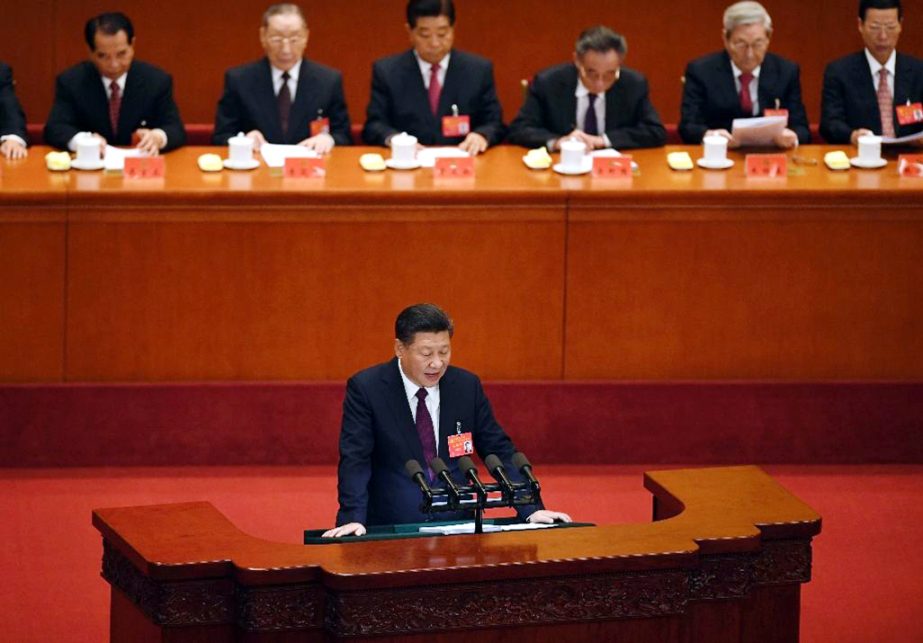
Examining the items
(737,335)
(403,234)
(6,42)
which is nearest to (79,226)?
(403,234)

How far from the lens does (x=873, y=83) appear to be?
780cm

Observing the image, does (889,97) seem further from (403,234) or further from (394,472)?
(394,472)

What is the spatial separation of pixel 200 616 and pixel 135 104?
3.81m

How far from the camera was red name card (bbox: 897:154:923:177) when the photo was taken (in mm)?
6738

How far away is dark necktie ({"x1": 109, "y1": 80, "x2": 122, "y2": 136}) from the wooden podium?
3.42m

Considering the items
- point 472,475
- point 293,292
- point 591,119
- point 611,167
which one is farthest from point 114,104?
point 472,475

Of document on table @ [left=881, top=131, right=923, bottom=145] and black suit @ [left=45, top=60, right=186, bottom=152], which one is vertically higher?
black suit @ [left=45, top=60, right=186, bottom=152]

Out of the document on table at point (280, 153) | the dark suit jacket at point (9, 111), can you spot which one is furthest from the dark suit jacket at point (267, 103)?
the dark suit jacket at point (9, 111)

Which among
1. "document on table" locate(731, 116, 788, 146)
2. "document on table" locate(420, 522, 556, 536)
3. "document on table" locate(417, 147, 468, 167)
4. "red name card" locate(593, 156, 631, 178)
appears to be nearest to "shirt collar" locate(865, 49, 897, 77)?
"document on table" locate(731, 116, 788, 146)

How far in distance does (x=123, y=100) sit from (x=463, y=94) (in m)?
1.42

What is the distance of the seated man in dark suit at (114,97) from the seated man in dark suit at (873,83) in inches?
110

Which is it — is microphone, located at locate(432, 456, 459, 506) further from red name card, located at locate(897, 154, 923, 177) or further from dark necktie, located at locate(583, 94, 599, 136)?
dark necktie, located at locate(583, 94, 599, 136)

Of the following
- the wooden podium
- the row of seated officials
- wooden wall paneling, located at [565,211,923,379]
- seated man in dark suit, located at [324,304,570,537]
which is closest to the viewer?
the wooden podium

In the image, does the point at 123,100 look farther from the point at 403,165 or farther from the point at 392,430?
the point at 392,430
